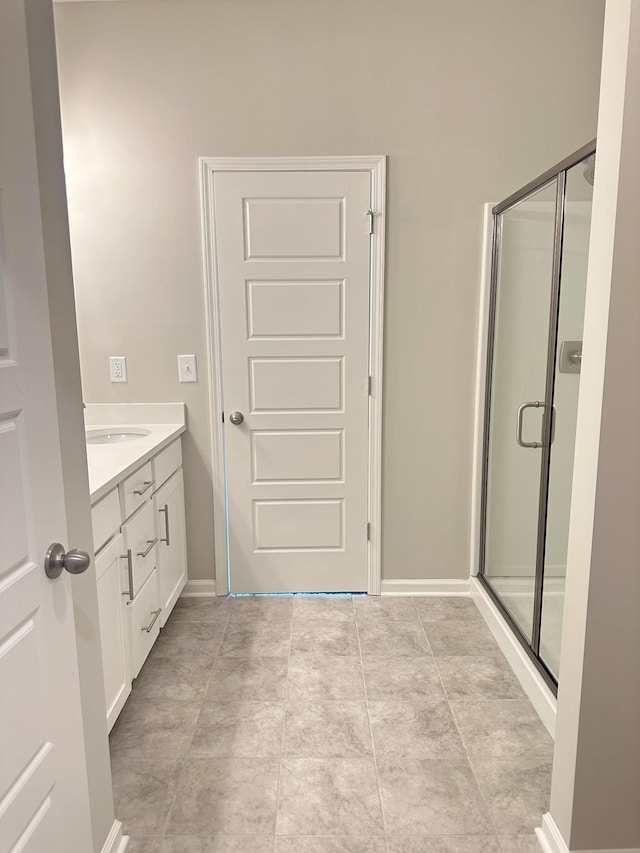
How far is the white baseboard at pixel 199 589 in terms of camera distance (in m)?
3.03

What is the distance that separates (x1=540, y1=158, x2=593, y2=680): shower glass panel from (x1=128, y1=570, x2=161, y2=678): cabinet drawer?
154cm

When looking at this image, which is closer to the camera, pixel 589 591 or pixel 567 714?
pixel 589 591

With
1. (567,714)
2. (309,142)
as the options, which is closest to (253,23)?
(309,142)

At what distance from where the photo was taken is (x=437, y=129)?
2672 millimetres

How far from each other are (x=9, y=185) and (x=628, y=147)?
46.9 inches

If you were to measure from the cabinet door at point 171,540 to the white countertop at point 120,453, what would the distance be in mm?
224

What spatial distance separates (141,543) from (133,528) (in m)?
0.13

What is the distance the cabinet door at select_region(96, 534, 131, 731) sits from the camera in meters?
1.76

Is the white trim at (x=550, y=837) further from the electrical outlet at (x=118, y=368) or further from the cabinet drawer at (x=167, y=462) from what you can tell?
the electrical outlet at (x=118, y=368)

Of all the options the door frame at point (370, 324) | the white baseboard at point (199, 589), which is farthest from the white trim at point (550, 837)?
the white baseboard at point (199, 589)

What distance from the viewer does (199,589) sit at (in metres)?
3.03

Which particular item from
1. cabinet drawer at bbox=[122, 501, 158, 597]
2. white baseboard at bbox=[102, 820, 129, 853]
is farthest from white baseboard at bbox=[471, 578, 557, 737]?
cabinet drawer at bbox=[122, 501, 158, 597]

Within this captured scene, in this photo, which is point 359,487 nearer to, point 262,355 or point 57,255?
point 262,355

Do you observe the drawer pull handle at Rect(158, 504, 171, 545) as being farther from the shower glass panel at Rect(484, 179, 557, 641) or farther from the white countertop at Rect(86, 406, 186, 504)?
the shower glass panel at Rect(484, 179, 557, 641)
